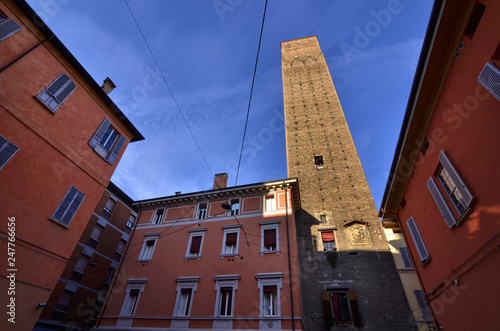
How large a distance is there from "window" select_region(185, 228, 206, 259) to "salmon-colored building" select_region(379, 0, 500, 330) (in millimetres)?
12245

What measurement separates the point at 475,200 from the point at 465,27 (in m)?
4.76

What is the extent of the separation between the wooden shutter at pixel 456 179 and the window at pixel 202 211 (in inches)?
563

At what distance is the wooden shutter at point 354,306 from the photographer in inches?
548

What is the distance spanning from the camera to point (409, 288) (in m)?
14.9

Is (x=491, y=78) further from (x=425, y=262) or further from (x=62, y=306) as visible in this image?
(x=62, y=306)

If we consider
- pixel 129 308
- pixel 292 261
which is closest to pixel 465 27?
pixel 292 261

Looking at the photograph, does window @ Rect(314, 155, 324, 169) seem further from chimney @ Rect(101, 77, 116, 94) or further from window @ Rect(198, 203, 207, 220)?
chimney @ Rect(101, 77, 116, 94)

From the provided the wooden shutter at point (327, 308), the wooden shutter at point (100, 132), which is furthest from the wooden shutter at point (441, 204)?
the wooden shutter at point (100, 132)

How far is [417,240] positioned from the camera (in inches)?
445

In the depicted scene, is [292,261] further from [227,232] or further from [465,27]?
[465,27]

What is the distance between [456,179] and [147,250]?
17885 millimetres

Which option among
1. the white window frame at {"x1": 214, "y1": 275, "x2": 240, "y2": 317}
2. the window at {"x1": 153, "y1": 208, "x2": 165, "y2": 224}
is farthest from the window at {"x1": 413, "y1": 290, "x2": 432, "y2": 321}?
the window at {"x1": 153, "y1": 208, "x2": 165, "y2": 224}

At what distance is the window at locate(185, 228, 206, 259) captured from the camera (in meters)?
16.6

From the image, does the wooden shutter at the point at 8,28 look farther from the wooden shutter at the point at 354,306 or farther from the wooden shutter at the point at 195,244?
the wooden shutter at the point at 354,306
